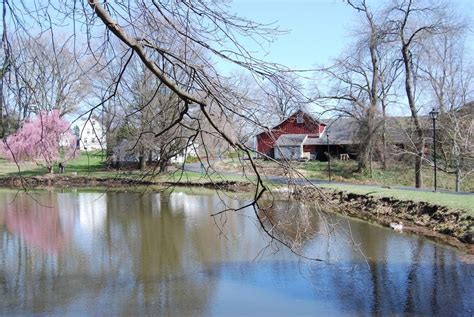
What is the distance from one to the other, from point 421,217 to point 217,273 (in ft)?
29.0

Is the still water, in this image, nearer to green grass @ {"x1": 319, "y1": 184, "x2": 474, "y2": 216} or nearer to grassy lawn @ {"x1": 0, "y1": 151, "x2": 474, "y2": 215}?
green grass @ {"x1": 319, "y1": 184, "x2": 474, "y2": 216}

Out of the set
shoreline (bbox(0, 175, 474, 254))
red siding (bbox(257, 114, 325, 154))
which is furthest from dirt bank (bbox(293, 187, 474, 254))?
red siding (bbox(257, 114, 325, 154))

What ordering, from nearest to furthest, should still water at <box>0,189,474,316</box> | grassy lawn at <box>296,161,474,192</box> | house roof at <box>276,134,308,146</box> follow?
house roof at <box>276,134,308,146</box>
still water at <box>0,189,474,316</box>
grassy lawn at <box>296,161,474,192</box>

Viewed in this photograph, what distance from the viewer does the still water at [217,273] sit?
8.05 m

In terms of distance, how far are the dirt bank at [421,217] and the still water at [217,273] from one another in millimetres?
826

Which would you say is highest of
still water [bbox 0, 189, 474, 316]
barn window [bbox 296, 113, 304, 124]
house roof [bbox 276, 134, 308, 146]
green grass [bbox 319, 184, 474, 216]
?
barn window [bbox 296, 113, 304, 124]

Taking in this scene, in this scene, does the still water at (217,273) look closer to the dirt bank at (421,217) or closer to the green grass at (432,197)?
the dirt bank at (421,217)

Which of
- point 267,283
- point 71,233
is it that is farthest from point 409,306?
point 71,233

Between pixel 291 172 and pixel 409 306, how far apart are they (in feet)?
19.5

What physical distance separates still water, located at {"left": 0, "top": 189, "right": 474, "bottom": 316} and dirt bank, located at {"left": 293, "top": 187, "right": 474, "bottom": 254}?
32.5 inches

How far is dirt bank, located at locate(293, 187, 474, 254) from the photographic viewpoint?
13688mm

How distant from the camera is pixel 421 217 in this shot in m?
16.4

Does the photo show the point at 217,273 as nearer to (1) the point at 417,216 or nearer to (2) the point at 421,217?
(2) the point at 421,217

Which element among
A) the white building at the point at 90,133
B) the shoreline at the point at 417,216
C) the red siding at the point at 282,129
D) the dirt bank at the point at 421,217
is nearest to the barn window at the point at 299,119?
the red siding at the point at 282,129
